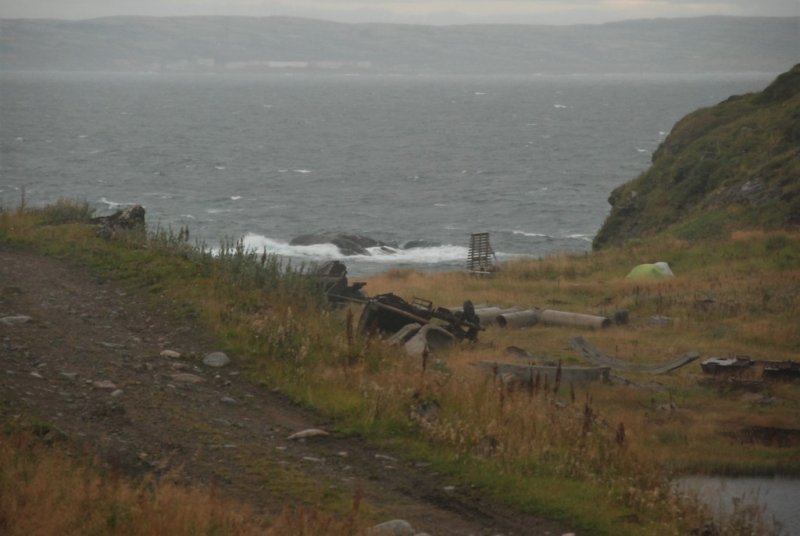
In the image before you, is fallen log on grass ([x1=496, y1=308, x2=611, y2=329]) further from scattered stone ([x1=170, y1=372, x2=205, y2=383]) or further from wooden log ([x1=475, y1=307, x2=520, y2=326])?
scattered stone ([x1=170, y1=372, x2=205, y2=383])

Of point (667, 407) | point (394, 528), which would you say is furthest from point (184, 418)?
point (667, 407)

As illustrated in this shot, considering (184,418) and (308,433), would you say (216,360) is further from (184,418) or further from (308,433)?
(308,433)

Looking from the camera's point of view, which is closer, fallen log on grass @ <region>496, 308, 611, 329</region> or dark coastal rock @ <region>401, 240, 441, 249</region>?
fallen log on grass @ <region>496, 308, 611, 329</region>

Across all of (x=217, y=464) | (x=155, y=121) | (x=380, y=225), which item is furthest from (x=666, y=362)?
(x=155, y=121)

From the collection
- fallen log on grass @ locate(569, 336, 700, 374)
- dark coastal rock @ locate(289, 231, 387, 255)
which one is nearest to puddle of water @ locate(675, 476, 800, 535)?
fallen log on grass @ locate(569, 336, 700, 374)

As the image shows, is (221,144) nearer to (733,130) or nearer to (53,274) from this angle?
(733,130)

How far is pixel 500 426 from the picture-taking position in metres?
10.8

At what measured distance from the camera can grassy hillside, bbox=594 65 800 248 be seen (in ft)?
130

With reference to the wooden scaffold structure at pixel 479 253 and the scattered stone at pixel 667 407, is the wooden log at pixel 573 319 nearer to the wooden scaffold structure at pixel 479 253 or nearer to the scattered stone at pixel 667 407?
the scattered stone at pixel 667 407

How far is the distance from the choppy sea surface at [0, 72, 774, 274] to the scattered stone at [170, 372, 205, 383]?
27355 millimetres

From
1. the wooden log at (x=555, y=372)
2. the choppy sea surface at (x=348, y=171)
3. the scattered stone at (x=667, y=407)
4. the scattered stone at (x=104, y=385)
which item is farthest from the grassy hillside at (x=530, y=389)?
the choppy sea surface at (x=348, y=171)

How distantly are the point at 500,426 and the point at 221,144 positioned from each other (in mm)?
120453

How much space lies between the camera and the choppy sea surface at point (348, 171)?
228ft

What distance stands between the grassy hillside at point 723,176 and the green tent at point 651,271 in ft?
17.9
